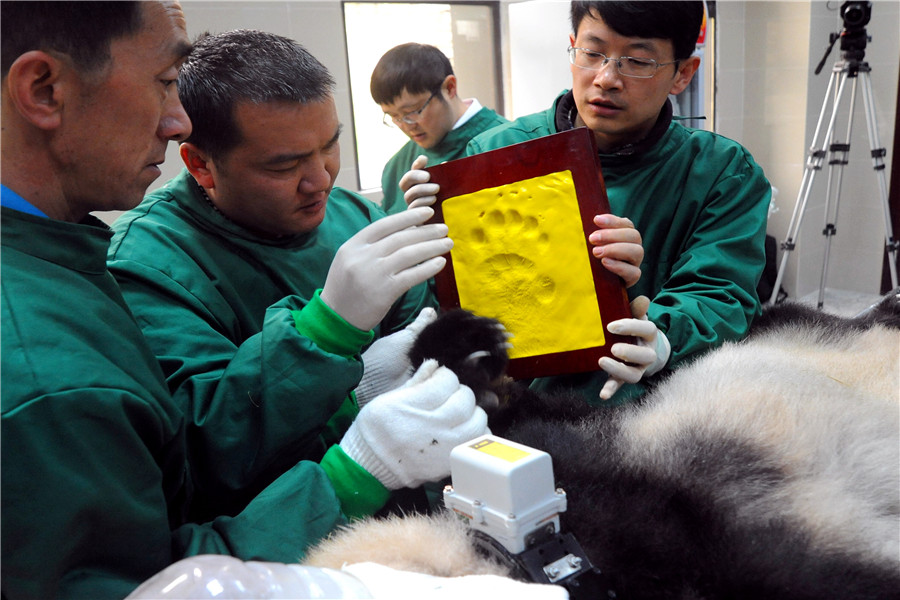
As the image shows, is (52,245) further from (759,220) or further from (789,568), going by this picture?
(759,220)

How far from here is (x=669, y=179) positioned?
1519mm

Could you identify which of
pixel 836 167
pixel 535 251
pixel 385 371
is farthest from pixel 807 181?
pixel 385 371

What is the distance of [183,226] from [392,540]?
740 mm

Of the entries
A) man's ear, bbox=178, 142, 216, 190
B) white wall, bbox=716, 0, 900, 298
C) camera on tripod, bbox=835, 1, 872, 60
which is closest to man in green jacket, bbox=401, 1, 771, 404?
man's ear, bbox=178, 142, 216, 190

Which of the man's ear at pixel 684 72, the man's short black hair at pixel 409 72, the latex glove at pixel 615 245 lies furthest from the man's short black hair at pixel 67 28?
the man's short black hair at pixel 409 72

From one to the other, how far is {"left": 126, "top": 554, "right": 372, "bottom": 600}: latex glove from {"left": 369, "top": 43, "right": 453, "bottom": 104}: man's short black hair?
2364 millimetres

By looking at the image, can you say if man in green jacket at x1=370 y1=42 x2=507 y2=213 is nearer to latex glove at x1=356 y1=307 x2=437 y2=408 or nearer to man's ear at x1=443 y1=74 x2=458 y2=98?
man's ear at x1=443 y1=74 x2=458 y2=98

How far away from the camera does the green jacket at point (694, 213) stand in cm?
141

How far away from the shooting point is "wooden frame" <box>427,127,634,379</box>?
3.75 ft

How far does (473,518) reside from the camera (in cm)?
69

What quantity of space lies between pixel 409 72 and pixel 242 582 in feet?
7.95

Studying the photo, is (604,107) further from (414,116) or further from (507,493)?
(414,116)

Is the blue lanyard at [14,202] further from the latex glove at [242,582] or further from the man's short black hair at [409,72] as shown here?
the man's short black hair at [409,72]

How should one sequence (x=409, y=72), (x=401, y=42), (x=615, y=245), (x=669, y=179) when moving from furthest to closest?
(x=401, y=42) → (x=409, y=72) → (x=669, y=179) → (x=615, y=245)
